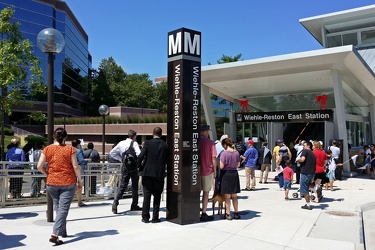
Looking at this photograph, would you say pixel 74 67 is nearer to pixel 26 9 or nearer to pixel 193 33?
pixel 26 9

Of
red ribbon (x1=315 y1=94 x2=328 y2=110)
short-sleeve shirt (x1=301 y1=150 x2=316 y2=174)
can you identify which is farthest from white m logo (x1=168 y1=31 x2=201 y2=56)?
red ribbon (x1=315 y1=94 x2=328 y2=110)

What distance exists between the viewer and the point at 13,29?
1539 centimetres

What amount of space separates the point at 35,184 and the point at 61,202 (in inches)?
171

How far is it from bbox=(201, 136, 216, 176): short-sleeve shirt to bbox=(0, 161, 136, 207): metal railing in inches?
140

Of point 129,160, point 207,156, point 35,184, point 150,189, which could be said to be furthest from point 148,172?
point 35,184

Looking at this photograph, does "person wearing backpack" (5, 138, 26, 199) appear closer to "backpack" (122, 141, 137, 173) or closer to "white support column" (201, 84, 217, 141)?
"backpack" (122, 141, 137, 173)

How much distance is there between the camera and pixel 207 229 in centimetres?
666

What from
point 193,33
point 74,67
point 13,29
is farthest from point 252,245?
point 74,67

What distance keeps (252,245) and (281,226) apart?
64.6 inches

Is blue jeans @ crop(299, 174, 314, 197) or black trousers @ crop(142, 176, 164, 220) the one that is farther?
blue jeans @ crop(299, 174, 314, 197)

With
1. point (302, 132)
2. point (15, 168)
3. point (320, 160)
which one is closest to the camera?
point (15, 168)

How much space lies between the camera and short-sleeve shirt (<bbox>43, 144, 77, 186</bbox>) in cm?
562

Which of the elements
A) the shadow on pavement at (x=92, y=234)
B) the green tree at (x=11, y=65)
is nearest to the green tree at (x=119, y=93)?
the green tree at (x=11, y=65)

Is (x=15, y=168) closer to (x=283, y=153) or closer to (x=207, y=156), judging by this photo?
(x=207, y=156)
